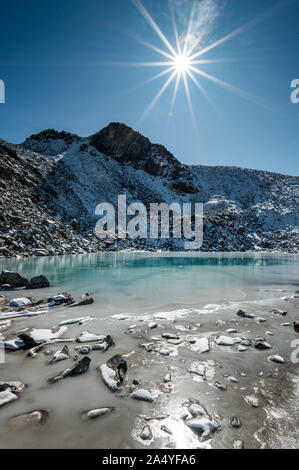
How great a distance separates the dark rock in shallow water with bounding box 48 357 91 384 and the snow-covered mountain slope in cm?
3062

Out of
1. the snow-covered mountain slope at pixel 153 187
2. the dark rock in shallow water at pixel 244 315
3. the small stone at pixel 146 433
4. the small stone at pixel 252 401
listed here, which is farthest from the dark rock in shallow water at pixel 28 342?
the snow-covered mountain slope at pixel 153 187

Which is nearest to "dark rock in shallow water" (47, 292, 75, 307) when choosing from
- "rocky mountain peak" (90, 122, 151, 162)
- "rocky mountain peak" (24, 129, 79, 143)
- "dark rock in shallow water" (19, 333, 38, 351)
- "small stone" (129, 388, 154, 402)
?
"dark rock in shallow water" (19, 333, 38, 351)

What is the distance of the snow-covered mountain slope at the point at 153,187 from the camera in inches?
1571

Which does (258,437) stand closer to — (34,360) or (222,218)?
(34,360)

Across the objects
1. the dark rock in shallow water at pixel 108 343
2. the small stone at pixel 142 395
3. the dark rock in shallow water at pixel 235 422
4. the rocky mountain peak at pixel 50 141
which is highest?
the rocky mountain peak at pixel 50 141

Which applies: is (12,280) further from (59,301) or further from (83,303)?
(83,303)

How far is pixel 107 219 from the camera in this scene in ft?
135

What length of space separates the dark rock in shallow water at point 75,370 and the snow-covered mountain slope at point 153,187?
3062 cm

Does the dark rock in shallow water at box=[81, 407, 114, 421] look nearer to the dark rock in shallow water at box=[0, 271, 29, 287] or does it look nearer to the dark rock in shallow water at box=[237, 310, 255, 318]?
the dark rock in shallow water at box=[237, 310, 255, 318]

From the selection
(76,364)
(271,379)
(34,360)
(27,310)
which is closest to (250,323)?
(271,379)

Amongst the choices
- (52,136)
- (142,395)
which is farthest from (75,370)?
(52,136)

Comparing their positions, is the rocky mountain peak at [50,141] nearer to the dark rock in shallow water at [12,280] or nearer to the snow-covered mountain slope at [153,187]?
the snow-covered mountain slope at [153,187]

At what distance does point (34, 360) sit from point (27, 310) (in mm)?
2940

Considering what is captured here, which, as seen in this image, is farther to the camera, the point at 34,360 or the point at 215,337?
the point at 215,337
